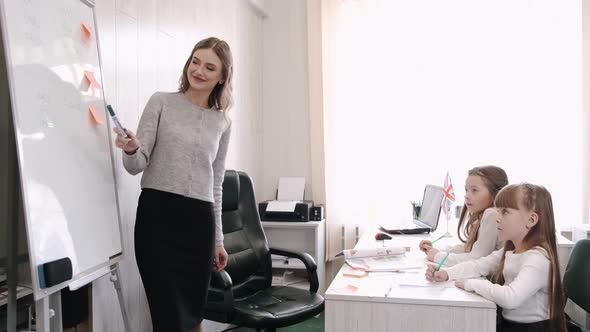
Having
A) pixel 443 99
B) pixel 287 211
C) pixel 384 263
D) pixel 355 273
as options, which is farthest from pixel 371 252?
pixel 443 99

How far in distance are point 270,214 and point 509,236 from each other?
6.07 ft

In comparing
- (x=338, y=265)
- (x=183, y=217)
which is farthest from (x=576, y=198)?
(x=183, y=217)

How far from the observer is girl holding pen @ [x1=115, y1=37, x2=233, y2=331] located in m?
1.69

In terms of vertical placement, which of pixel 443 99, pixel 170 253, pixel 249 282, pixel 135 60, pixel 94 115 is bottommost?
pixel 249 282

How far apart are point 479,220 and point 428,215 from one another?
0.87 metres

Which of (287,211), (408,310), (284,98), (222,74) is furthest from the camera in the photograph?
(284,98)

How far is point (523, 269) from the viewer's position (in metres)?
1.65

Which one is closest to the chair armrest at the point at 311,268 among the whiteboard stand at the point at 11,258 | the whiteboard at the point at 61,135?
the whiteboard at the point at 61,135

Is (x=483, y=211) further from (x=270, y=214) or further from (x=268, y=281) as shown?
(x=270, y=214)

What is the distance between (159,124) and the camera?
1722mm

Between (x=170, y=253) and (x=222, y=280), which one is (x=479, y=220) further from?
(x=170, y=253)

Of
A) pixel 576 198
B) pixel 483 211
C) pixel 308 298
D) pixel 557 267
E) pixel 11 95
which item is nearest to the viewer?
pixel 11 95

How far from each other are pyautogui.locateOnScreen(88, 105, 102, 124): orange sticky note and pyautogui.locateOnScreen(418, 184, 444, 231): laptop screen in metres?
1.97

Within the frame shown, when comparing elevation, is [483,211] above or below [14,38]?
below
